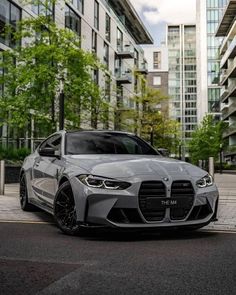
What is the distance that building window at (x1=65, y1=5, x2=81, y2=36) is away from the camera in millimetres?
38094

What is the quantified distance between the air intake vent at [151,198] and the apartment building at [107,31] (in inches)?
851

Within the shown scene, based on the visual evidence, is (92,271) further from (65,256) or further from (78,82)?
(78,82)

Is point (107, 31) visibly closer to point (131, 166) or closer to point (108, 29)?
point (108, 29)

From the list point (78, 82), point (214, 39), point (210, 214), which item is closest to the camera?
point (210, 214)

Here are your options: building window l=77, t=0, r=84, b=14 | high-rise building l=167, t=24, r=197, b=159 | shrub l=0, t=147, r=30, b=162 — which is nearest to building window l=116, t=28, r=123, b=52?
building window l=77, t=0, r=84, b=14

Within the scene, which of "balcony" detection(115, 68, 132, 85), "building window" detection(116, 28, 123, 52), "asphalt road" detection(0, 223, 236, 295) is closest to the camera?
"asphalt road" detection(0, 223, 236, 295)

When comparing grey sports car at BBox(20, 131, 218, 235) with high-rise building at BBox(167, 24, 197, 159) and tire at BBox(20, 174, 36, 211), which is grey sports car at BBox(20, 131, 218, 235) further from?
high-rise building at BBox(167, 24, 197, 159)

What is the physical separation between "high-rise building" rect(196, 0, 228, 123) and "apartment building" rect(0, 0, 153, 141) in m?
45.6

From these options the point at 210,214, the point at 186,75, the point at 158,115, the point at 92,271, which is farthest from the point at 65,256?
the point at 186,75

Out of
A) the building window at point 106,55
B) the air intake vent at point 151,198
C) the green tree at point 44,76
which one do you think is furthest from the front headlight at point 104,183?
the building window at point 106,55

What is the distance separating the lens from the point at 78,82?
22.4 metres

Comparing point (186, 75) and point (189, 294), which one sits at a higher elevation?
point (186, 75)

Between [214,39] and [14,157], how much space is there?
10017 cm

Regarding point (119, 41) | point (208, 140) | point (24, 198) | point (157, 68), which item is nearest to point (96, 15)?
point (119, 41)
